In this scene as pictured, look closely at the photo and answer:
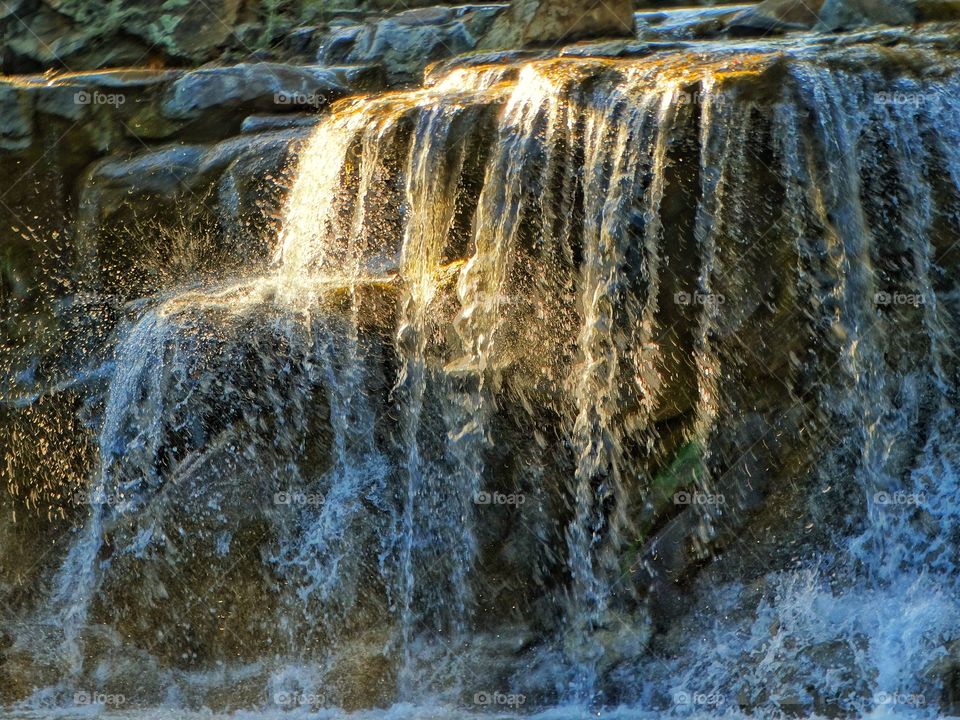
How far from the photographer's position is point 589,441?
18.8 ft

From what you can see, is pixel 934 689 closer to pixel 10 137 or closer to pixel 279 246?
pixel 279 246

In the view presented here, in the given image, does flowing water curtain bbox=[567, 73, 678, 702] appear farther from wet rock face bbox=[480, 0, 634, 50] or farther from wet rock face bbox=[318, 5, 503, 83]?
wet rock face bbox=[318, 5, 503, 83]

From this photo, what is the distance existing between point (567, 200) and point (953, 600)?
2498mm

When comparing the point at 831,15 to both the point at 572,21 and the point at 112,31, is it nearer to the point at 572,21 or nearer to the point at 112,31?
the point at 572,21

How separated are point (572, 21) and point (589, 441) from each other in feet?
12.2

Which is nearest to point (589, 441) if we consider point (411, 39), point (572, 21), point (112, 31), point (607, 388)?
point (607, 388)

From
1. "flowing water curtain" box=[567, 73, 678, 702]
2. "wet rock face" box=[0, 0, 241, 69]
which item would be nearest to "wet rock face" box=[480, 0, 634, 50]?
"flowing water curtain" box=[567, 73, 678, 702]

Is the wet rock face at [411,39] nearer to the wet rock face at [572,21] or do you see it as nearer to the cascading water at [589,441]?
the wet rock face at [572,21]

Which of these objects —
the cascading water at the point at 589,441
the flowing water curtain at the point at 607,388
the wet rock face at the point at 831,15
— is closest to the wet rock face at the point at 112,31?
the wet rock face at the point at 831,15

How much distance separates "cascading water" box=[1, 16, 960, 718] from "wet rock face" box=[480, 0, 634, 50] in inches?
83.4

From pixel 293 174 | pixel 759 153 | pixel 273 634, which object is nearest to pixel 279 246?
A: pixel 293 174

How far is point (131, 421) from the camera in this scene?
635 cm

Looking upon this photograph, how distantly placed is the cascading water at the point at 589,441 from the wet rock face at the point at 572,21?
6.95ft

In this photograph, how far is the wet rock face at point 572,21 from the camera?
329 inches
